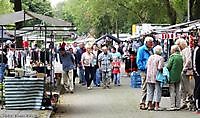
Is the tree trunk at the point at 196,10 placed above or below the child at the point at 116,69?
above

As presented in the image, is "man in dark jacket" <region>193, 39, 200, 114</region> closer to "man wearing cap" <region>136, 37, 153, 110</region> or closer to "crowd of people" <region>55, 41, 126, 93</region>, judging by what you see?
"man wearing cap" <region>136, 37, 153, 110</region>

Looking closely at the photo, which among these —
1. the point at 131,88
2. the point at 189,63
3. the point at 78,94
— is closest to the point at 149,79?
the point at 189,63

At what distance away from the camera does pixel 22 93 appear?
50.4 ft

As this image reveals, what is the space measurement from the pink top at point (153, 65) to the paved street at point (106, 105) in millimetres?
927

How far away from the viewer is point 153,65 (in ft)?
52.0

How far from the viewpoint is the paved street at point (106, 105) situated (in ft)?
49.7

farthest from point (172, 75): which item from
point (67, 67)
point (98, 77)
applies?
point (98, 77)

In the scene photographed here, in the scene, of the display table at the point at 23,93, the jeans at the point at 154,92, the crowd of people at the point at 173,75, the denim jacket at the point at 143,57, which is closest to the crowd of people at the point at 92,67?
the denim jacket at the point at 143,57

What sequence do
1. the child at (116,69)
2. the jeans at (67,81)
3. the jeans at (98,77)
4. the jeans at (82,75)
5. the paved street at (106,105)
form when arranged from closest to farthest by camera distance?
1. the paved street at (106,105)
2. the jeans at (67,81)
3. the jeans at (98,77)
4. the child at (116,69)
5. the jeans at (82,75)

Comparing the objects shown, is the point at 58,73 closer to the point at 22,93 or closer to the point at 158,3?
the point at 22,93

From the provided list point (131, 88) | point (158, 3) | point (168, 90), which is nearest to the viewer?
point (168, 90)

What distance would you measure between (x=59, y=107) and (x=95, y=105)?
1138 millimetres

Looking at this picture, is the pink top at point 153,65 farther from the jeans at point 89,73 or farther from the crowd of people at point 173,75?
the jeans at point 89,73

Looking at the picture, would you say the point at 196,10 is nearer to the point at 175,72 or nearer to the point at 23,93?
the point at 175,72
